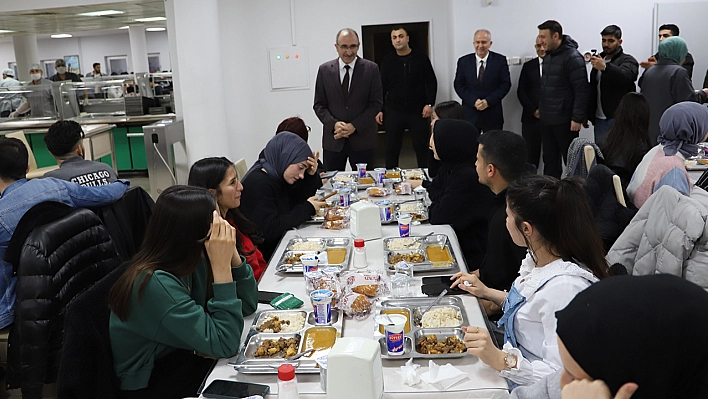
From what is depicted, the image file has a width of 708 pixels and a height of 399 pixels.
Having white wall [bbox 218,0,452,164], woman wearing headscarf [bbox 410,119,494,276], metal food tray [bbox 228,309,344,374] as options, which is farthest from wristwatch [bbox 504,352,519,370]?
white wall [bbox 218,0,452,164]

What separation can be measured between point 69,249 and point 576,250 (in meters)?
2.01

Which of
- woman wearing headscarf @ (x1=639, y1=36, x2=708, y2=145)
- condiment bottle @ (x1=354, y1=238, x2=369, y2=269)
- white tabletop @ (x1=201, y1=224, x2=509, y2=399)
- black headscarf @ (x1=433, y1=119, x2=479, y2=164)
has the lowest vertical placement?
white tabletop @ (x1=201, y1=224, x2=509, y2=399)

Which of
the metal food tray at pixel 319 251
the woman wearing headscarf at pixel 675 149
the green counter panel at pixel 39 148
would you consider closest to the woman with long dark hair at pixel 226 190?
the metal food tray at pixel 319 251

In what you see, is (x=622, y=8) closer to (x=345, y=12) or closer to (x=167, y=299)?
(x=345, y=12)

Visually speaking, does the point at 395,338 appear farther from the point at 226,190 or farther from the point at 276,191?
the point at 276,191

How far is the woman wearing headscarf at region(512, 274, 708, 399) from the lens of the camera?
3.42ft

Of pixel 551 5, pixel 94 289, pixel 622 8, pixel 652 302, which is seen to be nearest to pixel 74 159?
pixel 94 289

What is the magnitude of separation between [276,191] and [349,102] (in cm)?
249

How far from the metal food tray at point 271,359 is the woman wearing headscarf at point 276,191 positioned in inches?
45.0

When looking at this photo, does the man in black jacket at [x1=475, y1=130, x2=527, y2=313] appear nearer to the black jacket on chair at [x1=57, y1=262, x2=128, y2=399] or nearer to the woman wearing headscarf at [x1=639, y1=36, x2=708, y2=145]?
the black jacket on chair at [x1=57, y1=262, x2=128, y2=399]

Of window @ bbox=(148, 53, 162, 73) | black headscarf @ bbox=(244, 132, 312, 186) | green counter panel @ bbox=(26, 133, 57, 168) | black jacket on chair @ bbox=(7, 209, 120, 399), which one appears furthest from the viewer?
window @ bbox=(148, 53, 162, 73)

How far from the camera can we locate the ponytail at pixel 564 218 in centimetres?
195

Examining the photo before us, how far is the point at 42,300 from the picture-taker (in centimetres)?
252

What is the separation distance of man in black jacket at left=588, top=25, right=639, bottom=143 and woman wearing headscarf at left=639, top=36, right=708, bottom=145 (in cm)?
26
